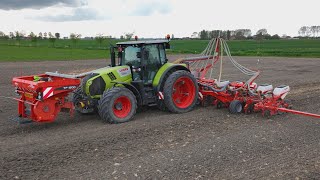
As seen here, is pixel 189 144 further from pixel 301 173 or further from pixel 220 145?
pixel 301 173

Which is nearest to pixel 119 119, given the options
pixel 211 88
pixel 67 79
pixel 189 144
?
pixel 67 79

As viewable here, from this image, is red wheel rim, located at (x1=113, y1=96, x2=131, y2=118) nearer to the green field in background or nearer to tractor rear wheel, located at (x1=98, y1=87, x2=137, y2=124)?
Result: tractor rear wheel, located at (x1=98, y1=87, x2=137, y2=124)

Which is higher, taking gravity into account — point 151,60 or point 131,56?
point 131,56

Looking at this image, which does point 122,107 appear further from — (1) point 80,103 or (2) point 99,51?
(2) point 99,51

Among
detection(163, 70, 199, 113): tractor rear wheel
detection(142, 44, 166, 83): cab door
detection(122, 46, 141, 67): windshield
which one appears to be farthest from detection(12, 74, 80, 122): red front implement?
detection(163, 70, 199, 113): tractor rear wheel

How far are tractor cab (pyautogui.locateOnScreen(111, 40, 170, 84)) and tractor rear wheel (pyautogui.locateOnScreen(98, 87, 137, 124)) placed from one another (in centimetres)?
86

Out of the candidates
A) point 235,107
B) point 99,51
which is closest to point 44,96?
point 235,107

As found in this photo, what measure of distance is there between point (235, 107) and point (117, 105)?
10.2 feet

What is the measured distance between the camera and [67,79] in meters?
8.31

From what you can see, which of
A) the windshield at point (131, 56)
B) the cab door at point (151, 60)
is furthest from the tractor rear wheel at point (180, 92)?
the windshield at point (131, 56)

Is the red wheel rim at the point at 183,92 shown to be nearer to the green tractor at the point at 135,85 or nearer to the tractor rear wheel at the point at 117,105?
the green tractor at the point at 135,85

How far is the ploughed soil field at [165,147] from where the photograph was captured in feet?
18.6

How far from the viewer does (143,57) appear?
9.40 metres

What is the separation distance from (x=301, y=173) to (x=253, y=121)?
10.5 feet
